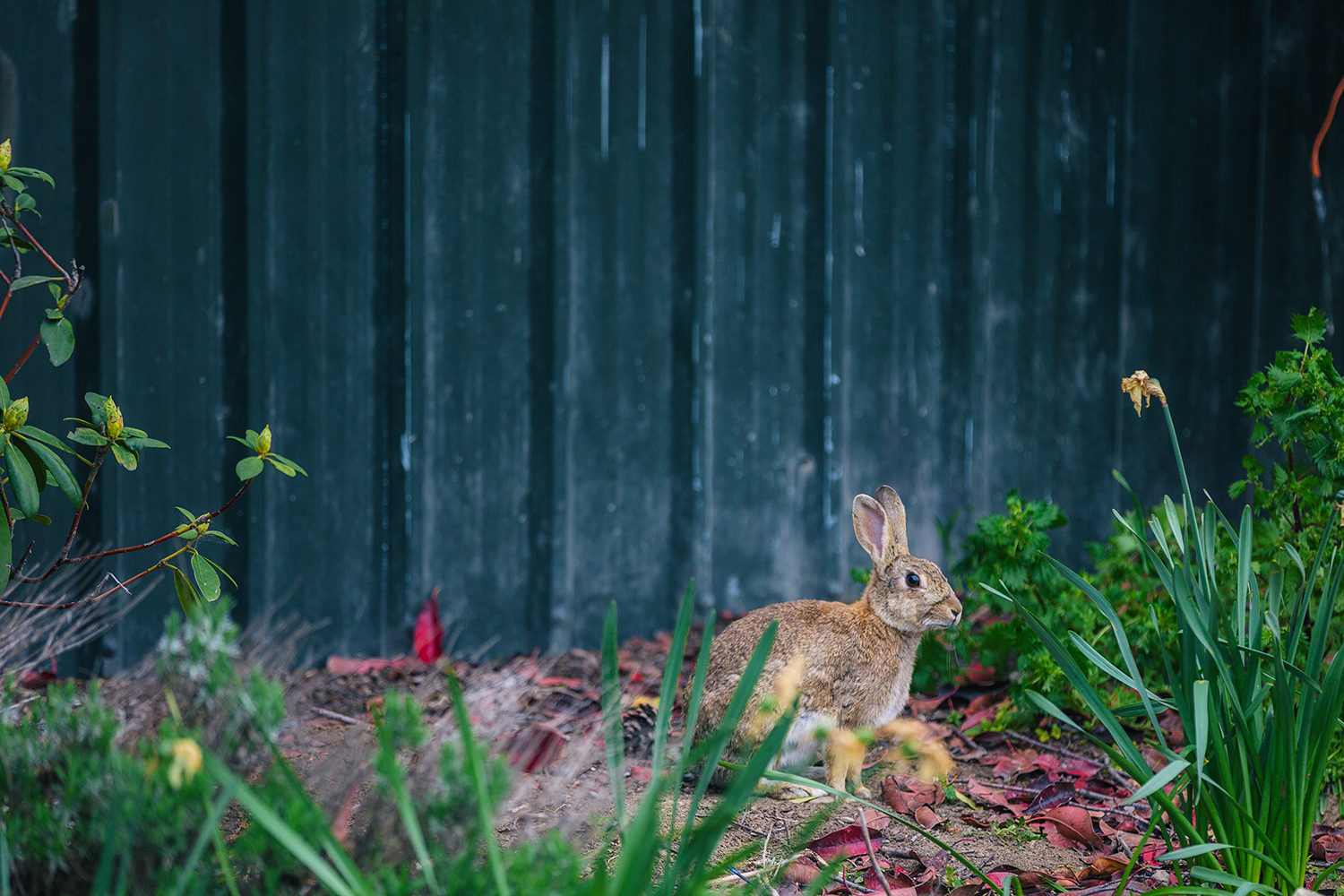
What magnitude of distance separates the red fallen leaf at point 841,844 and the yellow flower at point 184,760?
144cm

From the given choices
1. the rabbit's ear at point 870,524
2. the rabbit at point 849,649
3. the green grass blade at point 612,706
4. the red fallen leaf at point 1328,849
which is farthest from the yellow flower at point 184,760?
the red fallen leaf at point 1328,849

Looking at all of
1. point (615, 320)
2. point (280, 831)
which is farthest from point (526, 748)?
point (615, 320)

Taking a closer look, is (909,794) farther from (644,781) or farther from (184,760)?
(184,760)

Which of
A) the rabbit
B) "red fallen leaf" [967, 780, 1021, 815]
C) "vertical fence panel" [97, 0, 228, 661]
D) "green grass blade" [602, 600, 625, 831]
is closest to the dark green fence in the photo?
"vertical fence panel" [97, 0, 228, 661]

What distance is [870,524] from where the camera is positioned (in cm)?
291

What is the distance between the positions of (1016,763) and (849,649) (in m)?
0.60

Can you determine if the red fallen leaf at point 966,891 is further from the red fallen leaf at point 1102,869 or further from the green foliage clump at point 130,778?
the green foliage clump at point 130,778

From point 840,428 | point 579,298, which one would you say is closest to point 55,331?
point 579,298

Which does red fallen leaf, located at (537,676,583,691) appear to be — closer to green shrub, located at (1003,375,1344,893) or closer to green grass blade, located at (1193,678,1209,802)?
green shrub, located at (1003,375,1344,893)

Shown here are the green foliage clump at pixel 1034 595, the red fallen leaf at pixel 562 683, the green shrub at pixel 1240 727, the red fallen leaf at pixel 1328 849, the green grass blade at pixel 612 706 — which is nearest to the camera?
the green grass blade at pixel 612 706

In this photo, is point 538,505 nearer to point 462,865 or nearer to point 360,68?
point 360,68

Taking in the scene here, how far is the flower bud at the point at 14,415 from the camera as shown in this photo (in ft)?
5.97

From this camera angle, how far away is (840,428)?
13.7 ft

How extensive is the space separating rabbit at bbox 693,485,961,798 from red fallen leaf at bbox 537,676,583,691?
761mm
